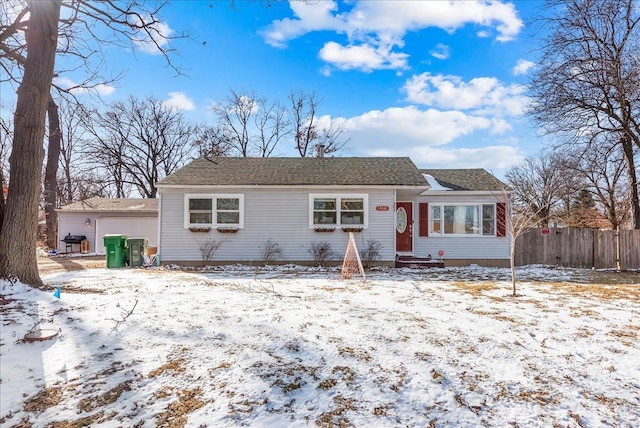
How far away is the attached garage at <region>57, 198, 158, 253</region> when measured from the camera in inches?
751

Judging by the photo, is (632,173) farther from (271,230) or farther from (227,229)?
(227,229)

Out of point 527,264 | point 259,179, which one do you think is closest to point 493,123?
point 527,264

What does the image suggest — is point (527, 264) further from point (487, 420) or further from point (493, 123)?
point (487, 420)

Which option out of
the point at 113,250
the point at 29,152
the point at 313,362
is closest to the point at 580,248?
the point at 313,362

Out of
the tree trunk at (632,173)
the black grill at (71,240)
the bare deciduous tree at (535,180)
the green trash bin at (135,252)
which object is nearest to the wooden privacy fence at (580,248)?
the tree trunk at (632,173)

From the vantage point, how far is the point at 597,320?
5.04m

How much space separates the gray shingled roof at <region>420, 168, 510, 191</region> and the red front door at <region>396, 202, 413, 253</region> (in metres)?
1.75

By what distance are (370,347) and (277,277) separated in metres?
5.47

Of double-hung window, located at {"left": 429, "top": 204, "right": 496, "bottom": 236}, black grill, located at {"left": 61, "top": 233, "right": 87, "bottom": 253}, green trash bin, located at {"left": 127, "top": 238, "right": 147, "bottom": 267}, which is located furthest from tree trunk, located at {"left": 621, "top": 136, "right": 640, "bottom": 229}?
black grill, located at {"left": 61, "top": 233, "right": 87, "bottom": 253}

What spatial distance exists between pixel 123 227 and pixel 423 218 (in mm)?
16186

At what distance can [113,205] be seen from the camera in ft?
66.0

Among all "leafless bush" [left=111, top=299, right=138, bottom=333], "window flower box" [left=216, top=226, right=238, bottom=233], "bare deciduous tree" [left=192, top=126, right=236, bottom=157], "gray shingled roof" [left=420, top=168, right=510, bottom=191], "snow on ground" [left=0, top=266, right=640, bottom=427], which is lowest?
"snow on ground" [left=0, top=266, right=640, bottom=427]

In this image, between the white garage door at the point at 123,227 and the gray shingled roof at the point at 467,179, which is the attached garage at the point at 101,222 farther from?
the gray shingled roof at the point at 467,179

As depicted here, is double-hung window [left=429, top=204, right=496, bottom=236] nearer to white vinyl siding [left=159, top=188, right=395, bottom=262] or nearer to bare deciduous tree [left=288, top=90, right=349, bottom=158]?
white vinyl siding [left=159, top=188, right=395, bottom=262]
